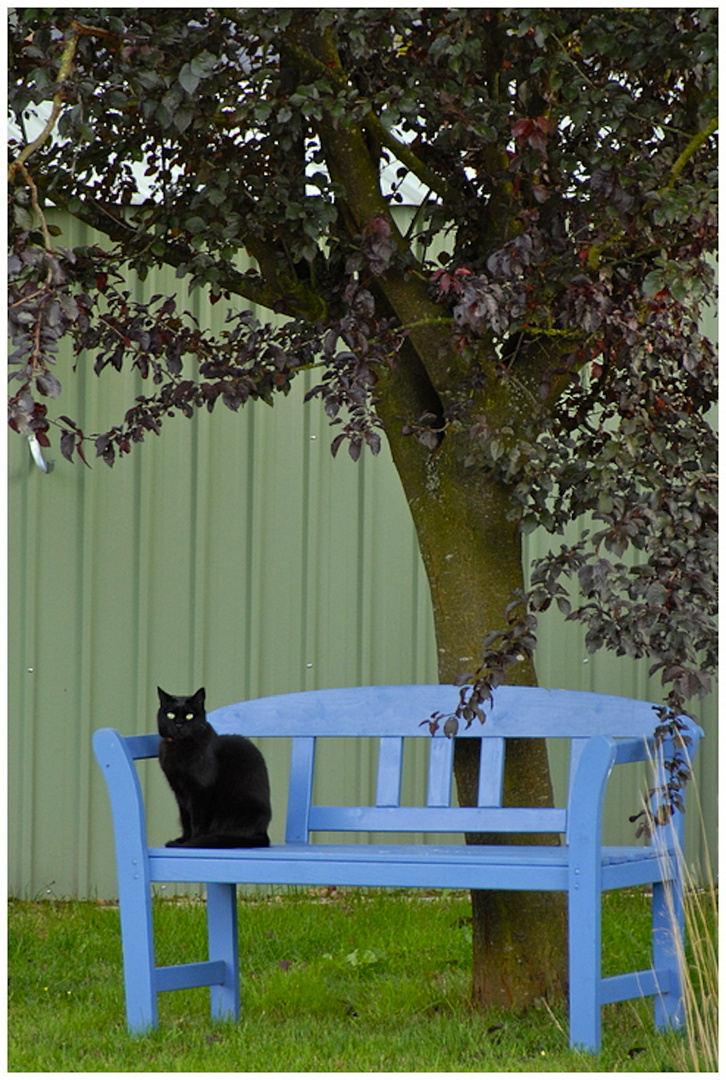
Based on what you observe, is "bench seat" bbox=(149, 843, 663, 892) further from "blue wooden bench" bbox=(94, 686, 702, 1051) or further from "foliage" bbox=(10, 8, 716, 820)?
"foliage" bbox=(10, 8, 716, 820)

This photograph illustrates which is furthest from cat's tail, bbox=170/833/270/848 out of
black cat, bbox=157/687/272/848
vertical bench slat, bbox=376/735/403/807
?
vertical bench slat, bbox=376/735/403/807

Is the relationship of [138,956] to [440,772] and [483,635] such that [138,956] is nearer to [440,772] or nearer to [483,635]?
[440,772]

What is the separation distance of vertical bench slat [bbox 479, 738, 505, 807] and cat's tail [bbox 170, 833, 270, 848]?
624mm

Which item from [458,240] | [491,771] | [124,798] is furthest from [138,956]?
[458,240]

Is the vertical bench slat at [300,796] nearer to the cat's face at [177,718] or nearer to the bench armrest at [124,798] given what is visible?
the cat's face at [177,718]

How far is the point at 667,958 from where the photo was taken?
3307 millimetres

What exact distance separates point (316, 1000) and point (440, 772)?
0.79 m

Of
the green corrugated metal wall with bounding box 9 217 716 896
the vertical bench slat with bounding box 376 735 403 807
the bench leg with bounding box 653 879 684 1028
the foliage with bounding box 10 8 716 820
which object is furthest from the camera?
the green corrugated metal wall with bounding box 9 217 716 896

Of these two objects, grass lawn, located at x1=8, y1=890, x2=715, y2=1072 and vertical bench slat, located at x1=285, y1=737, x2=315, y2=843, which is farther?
vertical bench slat, located at x1=285, y1=737, x2=315, y2=843

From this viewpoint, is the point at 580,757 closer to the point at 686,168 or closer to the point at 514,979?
the point at 514,979

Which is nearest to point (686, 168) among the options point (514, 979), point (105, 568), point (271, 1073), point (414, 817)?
point (414, 817)

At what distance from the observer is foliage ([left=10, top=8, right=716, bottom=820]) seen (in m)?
2.78

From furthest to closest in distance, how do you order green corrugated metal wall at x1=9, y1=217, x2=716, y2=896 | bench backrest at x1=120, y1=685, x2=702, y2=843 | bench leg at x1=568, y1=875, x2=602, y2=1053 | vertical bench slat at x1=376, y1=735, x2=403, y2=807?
green corrugated metal wall at x1=9, y1=217, x2=716, y2=896 < vertical bench slat at x1=376, y1=735, x2=403, y2=807 < bench backrest at x1=120, y1=685, x2=702, y2=843 < bench leg at x1=568, y1=875, x2=602, y2=1053

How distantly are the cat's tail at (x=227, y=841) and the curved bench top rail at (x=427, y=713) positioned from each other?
383mm
